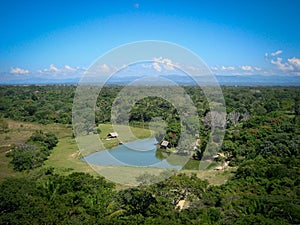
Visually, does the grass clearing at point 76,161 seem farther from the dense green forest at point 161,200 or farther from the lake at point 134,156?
the dense green forest at point 161,200

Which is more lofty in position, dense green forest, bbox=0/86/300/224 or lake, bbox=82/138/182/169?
dense green forest, bbox=0/86/300/224

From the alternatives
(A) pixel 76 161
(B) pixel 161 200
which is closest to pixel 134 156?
(A) pixel 76 161

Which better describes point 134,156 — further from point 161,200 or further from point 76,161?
point 161,200

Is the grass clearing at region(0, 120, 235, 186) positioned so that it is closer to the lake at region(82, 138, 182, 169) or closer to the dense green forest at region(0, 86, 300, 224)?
the lake at region(82, 138, 182, 169)

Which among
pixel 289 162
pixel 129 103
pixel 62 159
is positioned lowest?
pixel 62 159

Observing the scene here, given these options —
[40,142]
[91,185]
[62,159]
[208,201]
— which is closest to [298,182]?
[208,201]

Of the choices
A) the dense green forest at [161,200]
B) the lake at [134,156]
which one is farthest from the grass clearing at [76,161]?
the dense green forest at [161,200]

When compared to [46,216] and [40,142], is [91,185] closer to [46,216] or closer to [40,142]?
[46,216]

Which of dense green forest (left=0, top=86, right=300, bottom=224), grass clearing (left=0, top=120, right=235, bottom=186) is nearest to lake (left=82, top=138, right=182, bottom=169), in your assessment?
grass clearing (left=0, top=120, right=235, bottom=186)
